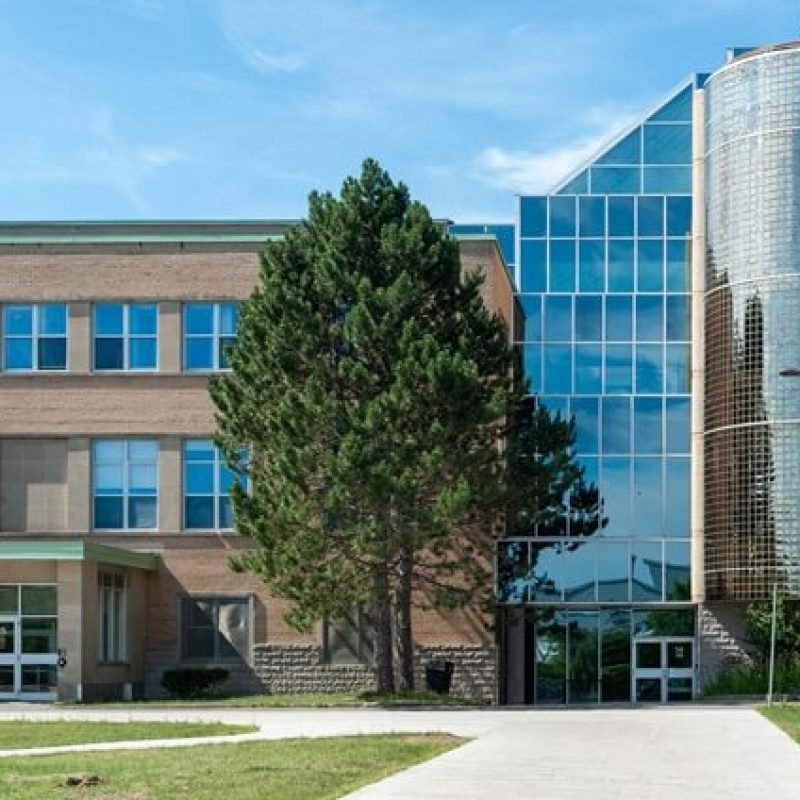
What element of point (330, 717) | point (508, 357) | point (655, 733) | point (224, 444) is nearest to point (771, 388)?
point (508, 357)

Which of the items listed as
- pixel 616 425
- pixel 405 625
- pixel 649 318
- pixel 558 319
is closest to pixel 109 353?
pixel 405 625

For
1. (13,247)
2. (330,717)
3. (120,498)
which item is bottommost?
(330,717)

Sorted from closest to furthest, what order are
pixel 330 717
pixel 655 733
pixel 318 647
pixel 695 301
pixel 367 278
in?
pixel 655 733
pixel 330 717
pixel 367 278
pixel 318 647
pixel 695 301

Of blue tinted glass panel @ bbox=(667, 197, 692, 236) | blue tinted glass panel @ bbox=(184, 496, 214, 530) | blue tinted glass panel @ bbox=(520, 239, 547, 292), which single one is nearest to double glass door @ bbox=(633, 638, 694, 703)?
blue tinted glass panel @ bbox=(520, 239, 547, 292)

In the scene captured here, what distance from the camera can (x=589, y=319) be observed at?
178 ft

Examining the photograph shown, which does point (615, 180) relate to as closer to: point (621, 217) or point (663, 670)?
point (621, 217)

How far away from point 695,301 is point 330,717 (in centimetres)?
2194

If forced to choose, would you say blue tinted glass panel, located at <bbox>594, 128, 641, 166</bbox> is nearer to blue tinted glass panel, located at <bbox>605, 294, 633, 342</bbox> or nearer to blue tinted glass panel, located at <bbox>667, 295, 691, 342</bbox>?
blue tinted glass panel, located at <bbox>605, 294, 633, 342</bbox>

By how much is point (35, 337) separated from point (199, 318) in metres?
4.57

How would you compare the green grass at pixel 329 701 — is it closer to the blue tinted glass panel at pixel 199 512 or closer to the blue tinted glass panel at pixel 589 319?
the blue tinted glass panel at pixel 199 512

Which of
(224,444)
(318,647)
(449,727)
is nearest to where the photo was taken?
(449,727)

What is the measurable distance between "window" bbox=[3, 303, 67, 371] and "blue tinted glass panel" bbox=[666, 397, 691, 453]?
686 inches

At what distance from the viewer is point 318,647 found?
161ft

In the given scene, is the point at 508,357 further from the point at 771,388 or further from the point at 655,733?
the point at 655,733
